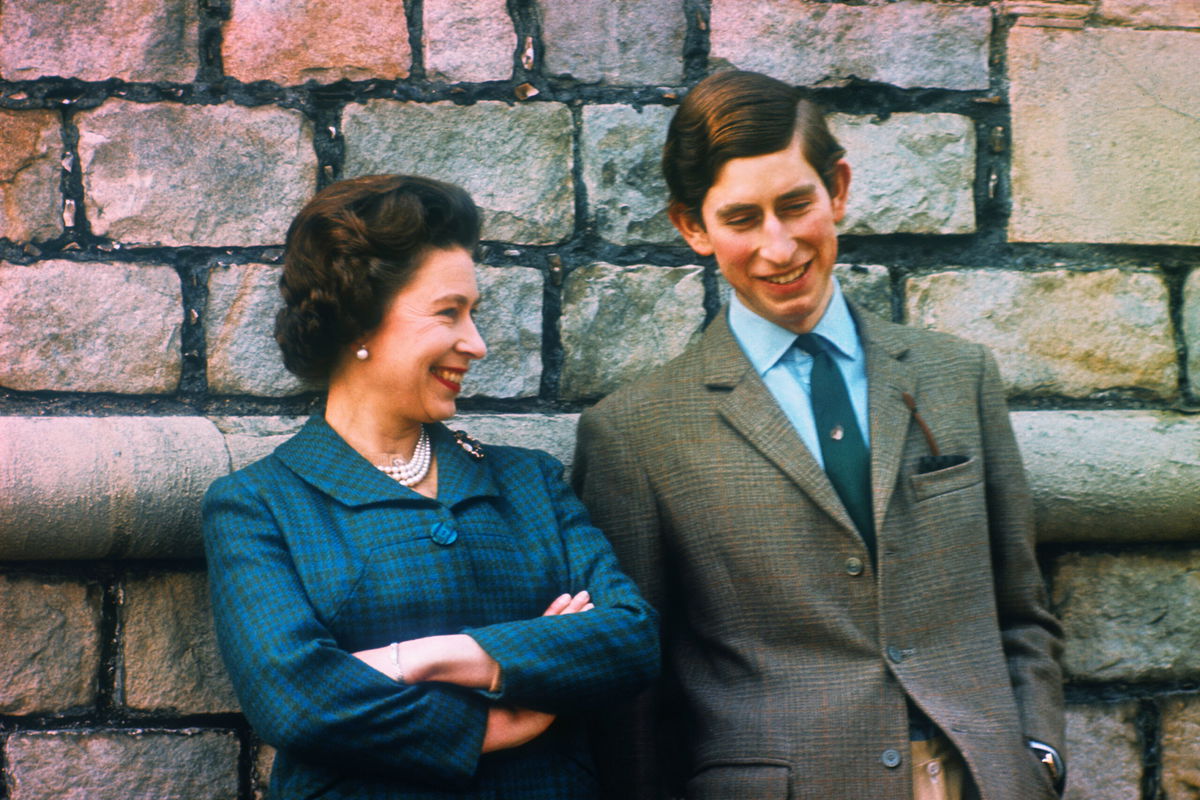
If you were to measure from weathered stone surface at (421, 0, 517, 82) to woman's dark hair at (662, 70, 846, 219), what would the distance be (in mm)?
660

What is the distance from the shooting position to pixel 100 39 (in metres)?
2.48

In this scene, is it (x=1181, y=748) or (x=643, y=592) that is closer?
(x=643, y=592)

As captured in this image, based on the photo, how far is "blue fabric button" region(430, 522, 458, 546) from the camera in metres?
1.84

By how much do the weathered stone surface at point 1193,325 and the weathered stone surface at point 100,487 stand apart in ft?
7.55

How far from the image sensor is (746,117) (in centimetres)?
202

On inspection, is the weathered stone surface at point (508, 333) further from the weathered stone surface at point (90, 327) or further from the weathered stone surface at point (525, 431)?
the weathered stone surface at point (90, 327)

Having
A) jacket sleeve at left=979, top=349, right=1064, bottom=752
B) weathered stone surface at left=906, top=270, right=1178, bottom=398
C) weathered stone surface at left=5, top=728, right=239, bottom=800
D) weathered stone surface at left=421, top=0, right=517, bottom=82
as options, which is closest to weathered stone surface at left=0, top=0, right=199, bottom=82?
weathered stone surface at left=421, top=0, right=517, bottom=82

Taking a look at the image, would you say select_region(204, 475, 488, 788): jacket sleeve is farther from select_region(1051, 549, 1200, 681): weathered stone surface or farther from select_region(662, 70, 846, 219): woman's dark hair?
select_region(1051, 549, 1200, 681): weathered stone surface

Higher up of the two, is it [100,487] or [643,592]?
[100,487]

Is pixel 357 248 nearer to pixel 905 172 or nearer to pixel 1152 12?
pixel 905 172

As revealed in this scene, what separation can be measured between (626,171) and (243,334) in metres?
0.97

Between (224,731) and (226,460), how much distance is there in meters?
0.61

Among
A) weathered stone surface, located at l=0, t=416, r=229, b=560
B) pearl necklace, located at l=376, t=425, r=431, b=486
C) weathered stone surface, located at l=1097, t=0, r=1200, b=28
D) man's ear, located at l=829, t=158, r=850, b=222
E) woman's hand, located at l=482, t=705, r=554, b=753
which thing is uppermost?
weathered stone surface, located at l=1097, t=0, r=1200, b=28

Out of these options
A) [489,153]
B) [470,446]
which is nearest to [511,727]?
[470,446]
